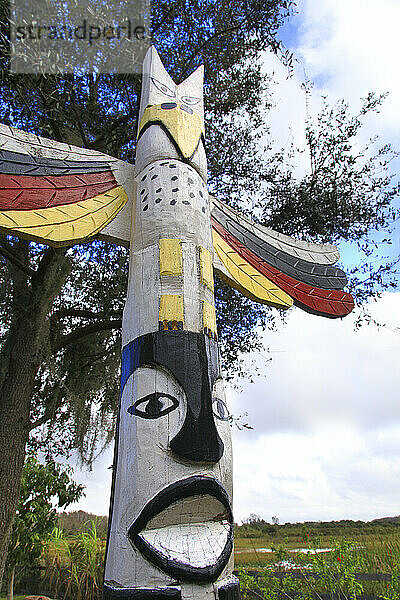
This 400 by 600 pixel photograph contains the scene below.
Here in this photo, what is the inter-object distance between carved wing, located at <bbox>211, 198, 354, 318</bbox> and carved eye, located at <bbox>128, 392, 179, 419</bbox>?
1586mm

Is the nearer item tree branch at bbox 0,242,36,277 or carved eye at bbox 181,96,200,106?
carved eye at bbox 181,96,200,106

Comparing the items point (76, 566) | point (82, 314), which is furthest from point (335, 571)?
point (82, 314)

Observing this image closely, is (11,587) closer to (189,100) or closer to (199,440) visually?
(199,440)

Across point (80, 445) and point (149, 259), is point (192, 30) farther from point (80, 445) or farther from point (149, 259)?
point (80, 445)

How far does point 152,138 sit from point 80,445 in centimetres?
491

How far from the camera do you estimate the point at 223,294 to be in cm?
761

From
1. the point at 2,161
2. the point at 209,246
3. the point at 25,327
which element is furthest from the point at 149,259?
the point at 25,327

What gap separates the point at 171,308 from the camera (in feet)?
8.86

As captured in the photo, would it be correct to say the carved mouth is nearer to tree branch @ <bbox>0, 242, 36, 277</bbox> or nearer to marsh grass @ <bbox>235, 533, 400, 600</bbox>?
marsh grass @ <bbox>235, 533, 400, 600</bbox>

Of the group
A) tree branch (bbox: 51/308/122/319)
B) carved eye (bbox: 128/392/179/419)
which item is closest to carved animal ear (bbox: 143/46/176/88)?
carved eye (bbox: 128/392/179/419)

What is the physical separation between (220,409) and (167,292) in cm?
75

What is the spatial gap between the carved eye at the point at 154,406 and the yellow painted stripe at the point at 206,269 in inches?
33.4

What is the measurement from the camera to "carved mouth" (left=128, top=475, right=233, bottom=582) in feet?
6.41

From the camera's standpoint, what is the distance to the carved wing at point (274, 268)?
3883mm
